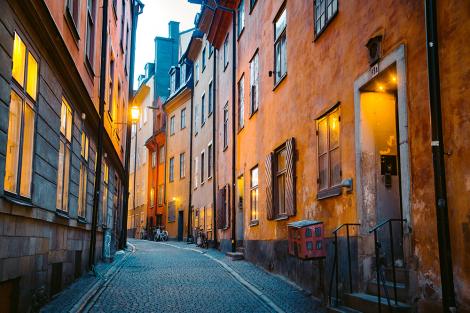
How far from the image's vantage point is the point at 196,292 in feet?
34.9

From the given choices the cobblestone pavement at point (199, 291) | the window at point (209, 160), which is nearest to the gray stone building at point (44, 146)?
the cobblestone pavement at point (199, 291)

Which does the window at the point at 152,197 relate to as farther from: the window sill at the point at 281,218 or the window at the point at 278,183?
the window sill at the point at 281,218

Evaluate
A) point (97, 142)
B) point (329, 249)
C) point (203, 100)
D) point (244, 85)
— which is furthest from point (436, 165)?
point (203, 100)

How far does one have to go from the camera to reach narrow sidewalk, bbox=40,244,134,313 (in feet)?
28.2

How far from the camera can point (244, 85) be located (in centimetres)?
1841

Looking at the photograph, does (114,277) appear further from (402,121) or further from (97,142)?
(402,121)

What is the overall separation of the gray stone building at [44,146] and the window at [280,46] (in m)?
4.48

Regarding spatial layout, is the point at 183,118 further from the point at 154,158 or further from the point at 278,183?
the point at 278,183

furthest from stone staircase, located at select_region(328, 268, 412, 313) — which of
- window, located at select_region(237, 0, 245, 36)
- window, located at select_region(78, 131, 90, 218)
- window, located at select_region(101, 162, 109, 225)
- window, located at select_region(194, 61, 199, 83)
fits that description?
window, located at select_region(194, 61, 199, 83)

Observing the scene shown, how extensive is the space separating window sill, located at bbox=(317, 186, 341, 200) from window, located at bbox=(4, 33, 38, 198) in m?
4.68

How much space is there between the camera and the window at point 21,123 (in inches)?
273

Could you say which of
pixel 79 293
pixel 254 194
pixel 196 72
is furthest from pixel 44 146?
pixel 196 72

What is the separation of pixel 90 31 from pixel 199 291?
6778mm

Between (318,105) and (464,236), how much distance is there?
16.8ft
